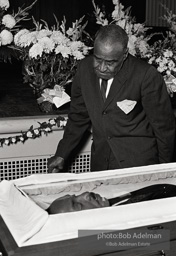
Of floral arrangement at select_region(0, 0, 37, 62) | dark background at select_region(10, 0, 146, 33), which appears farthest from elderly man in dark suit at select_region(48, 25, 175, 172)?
dark background at select_region(10, 0, 146, 33)

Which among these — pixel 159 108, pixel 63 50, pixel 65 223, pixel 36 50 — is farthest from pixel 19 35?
pixel 65 223

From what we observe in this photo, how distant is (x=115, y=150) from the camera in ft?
10.2

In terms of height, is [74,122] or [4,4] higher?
[4,4]

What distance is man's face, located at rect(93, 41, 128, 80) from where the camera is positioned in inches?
106

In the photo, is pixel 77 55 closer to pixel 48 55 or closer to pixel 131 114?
pixel 48 55

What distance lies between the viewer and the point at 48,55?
12.5 feet

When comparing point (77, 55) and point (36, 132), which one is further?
point (77, 55)

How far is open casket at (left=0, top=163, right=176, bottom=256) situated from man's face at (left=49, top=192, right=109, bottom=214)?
62 mm

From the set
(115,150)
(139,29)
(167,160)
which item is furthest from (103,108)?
(139,29)

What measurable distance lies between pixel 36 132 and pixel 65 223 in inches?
86.7

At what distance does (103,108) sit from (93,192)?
3.94 feet

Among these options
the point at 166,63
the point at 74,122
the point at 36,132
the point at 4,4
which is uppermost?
the point at 4,4

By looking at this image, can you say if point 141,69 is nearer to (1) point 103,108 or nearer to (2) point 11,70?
(1) point 103,108

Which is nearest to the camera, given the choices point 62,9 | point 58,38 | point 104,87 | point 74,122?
point 104,87
